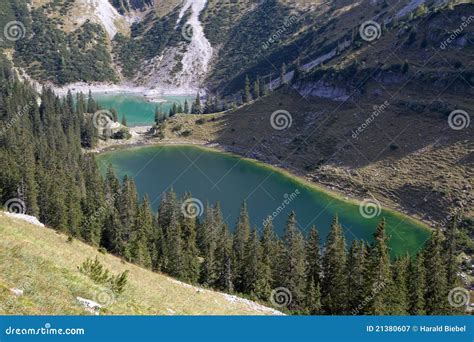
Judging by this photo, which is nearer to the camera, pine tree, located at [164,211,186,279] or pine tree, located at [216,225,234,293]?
pine tree, located at [216,225,234,293]

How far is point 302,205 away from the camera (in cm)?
11369

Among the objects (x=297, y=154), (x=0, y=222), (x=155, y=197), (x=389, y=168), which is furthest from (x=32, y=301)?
(x=297, y=154)
